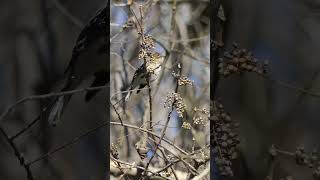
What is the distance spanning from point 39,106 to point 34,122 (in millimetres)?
43

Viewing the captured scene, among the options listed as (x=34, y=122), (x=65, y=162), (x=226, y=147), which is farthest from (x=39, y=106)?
(x=226, y=147)

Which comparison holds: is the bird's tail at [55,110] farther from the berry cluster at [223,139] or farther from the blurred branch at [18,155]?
the berry cluster at [223,139]

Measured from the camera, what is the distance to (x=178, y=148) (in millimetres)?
1521

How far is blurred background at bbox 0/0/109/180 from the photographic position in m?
1.32

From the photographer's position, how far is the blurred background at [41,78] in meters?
1.32

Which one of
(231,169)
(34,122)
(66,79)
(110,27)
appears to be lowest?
(231,169)

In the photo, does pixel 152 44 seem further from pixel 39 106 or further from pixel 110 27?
pixel 39 106

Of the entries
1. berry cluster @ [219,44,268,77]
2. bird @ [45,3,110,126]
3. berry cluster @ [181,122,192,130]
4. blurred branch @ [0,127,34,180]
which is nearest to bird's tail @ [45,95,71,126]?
bird @ [45,3,110,126]

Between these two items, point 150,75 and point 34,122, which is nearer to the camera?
point 34,122

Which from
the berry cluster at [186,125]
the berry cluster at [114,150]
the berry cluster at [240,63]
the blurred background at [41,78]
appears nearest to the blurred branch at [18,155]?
the blurred background at [41,78]

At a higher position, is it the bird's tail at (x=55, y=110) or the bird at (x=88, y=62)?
the bird at (x=88, y=62)

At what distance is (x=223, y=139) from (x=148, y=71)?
0.28 meters

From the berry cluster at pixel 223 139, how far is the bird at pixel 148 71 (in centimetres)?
19

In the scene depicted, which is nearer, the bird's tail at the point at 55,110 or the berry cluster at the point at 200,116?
the bird's tail at the point at 55,110
